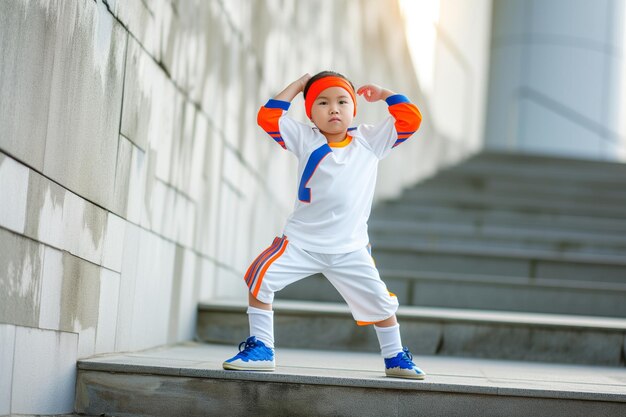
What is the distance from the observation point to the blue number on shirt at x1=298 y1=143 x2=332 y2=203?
2701 millimetres

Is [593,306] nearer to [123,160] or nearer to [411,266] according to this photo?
[411,266]

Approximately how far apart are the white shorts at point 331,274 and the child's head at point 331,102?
389mm

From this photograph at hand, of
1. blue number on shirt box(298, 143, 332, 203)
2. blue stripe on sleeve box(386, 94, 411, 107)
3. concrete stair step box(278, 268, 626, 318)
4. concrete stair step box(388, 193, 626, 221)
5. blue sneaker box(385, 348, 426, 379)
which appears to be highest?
concrete stair step box(388, 193, 626, 221)

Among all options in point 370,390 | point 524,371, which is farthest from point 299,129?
point 524,371

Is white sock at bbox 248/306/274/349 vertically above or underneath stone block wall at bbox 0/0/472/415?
underneath

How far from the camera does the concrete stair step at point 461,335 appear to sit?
3791mm

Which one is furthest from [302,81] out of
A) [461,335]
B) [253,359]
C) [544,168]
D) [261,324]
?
[544,168]

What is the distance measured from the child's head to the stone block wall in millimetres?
632

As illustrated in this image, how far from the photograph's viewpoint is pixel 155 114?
10.5 ft

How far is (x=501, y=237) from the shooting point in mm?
6176

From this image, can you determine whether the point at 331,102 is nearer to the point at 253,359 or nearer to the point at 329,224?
the point at 329,224

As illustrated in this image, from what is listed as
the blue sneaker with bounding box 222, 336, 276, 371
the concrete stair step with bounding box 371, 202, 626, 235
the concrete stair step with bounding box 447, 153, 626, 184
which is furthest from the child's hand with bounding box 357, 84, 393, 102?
the concrete stair step with bounding box 447, 153, 626, 184

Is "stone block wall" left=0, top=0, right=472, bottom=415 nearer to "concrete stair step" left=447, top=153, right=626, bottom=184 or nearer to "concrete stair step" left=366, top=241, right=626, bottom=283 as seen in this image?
"concrete stair step" left=366, top=241, right=626, bottom=283

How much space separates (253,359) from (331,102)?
0.82 meters
